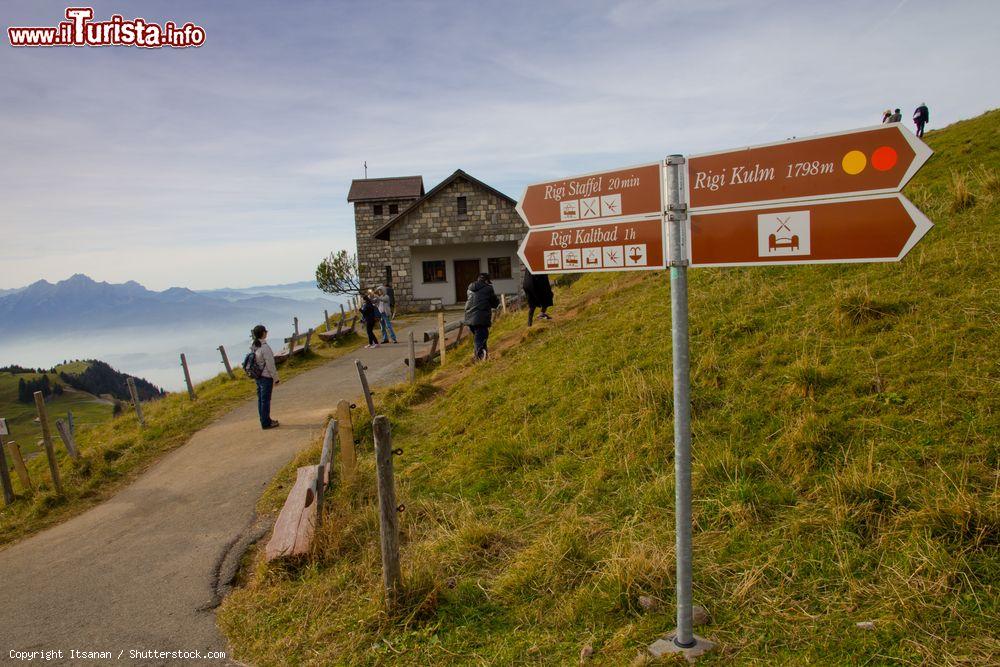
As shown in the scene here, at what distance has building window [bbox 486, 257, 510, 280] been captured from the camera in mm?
31156

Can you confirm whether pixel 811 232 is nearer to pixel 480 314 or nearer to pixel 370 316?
pixel 480 314

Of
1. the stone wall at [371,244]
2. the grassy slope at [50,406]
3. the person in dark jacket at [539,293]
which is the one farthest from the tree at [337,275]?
the grassy slope at [50,406]

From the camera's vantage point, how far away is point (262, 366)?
34.7 ft

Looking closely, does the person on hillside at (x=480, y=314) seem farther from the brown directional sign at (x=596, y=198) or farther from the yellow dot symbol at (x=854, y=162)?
the yellow dot symbol at (x=854, y=162)

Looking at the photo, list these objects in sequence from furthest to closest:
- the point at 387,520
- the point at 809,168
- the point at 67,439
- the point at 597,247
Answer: the point at 67,439, the point at 387,520, the point at 597,247, the point at 809,168

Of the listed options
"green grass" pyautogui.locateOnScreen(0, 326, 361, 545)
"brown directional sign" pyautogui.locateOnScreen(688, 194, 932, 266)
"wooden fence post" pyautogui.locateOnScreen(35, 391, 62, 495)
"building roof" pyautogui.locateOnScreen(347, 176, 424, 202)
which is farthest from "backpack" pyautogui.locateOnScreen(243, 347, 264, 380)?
"building roof" pyautogui.locateOnScreen(347, 176, 424, 202)

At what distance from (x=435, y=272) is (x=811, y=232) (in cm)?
2913

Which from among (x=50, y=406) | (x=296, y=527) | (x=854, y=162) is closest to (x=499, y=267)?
(x=296, y=527)

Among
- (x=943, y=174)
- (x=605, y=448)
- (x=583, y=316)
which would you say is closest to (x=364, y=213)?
(x=583, y=316)

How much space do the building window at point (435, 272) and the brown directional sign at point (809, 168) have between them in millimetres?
28639

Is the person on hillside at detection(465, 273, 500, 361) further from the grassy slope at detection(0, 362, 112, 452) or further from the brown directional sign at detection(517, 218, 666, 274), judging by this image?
the grassy slope at detection(0, 362, 112, 452)

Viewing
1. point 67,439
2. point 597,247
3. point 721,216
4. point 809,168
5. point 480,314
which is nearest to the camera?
point 809,168

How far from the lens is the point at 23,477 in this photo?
1026cm

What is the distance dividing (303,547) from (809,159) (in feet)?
16.0
